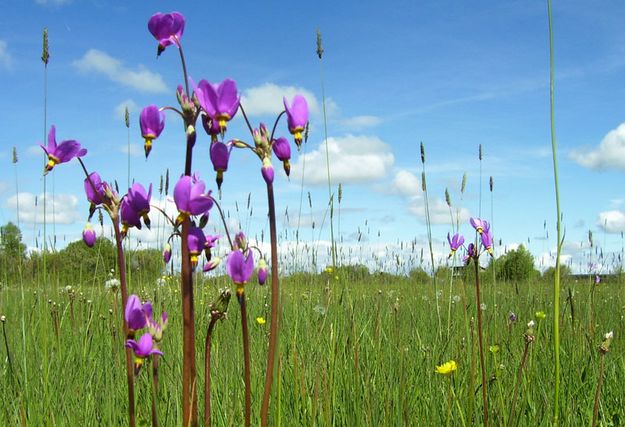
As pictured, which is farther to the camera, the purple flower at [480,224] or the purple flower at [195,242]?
the purple flower at [480,224]

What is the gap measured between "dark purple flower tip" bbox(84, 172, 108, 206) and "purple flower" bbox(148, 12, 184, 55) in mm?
323

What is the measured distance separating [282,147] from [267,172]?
0.09m

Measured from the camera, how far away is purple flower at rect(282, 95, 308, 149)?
125cm

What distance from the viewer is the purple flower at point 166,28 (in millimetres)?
1289

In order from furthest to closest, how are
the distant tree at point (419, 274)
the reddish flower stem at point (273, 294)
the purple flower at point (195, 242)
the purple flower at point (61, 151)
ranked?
the distant tree at point (419, 274)
the purple flower at point (61, 151)
the purple flower at point (195, 242)
the reddish flower stem at point (273, 294)

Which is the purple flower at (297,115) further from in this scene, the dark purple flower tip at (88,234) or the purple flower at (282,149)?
the dark purple flower tip at (88,234)

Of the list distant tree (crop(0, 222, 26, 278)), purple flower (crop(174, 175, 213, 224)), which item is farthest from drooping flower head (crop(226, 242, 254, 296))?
distant tree (crop(0, 222, 26, 278))

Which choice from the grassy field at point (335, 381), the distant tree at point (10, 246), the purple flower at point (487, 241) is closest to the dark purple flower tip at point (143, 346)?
the grassy field at point (335, 381)

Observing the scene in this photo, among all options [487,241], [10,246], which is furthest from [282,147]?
[10,246]

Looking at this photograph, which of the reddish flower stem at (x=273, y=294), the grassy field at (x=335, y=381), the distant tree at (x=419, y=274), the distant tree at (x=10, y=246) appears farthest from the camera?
the distant tree at (x=419, y=274)

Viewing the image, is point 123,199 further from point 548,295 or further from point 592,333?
point 548,295

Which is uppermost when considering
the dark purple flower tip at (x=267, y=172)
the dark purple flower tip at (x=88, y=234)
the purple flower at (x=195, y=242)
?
the dark purple flower tip at (x=267, y=172)

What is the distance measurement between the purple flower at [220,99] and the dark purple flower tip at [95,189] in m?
0.32

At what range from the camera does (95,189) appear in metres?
1.29
